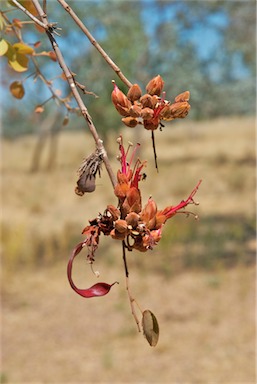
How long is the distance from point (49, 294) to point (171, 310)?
85 cm

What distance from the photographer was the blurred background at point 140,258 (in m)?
2.91

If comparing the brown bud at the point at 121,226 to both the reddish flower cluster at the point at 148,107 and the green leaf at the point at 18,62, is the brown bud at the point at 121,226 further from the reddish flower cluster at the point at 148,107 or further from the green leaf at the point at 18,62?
the green leaf at the point at 18,62

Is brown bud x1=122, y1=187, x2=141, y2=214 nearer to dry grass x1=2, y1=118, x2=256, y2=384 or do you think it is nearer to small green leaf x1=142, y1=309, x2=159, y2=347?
small green leaf x1=142, y1=309, x2=159, y2=347

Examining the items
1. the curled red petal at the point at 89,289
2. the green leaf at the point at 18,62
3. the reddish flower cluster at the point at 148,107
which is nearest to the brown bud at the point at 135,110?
the reddish flower cluster at the point at 148,107

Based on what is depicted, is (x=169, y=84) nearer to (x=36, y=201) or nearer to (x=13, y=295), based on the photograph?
(x=13, y=295)

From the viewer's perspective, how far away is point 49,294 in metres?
3.93

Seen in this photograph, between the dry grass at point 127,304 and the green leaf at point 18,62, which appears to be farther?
the dry grass at point 127,304

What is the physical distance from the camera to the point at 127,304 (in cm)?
369

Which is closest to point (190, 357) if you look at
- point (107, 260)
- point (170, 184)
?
point (107, 260)

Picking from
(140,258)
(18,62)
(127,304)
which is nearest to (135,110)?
(18,62)

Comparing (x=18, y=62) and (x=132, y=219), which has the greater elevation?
(x=18, y=62)

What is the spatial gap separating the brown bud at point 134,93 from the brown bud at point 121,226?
101 mm

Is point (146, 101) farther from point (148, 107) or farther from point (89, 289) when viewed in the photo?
point (89, 289)

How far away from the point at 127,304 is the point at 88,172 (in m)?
3.29
